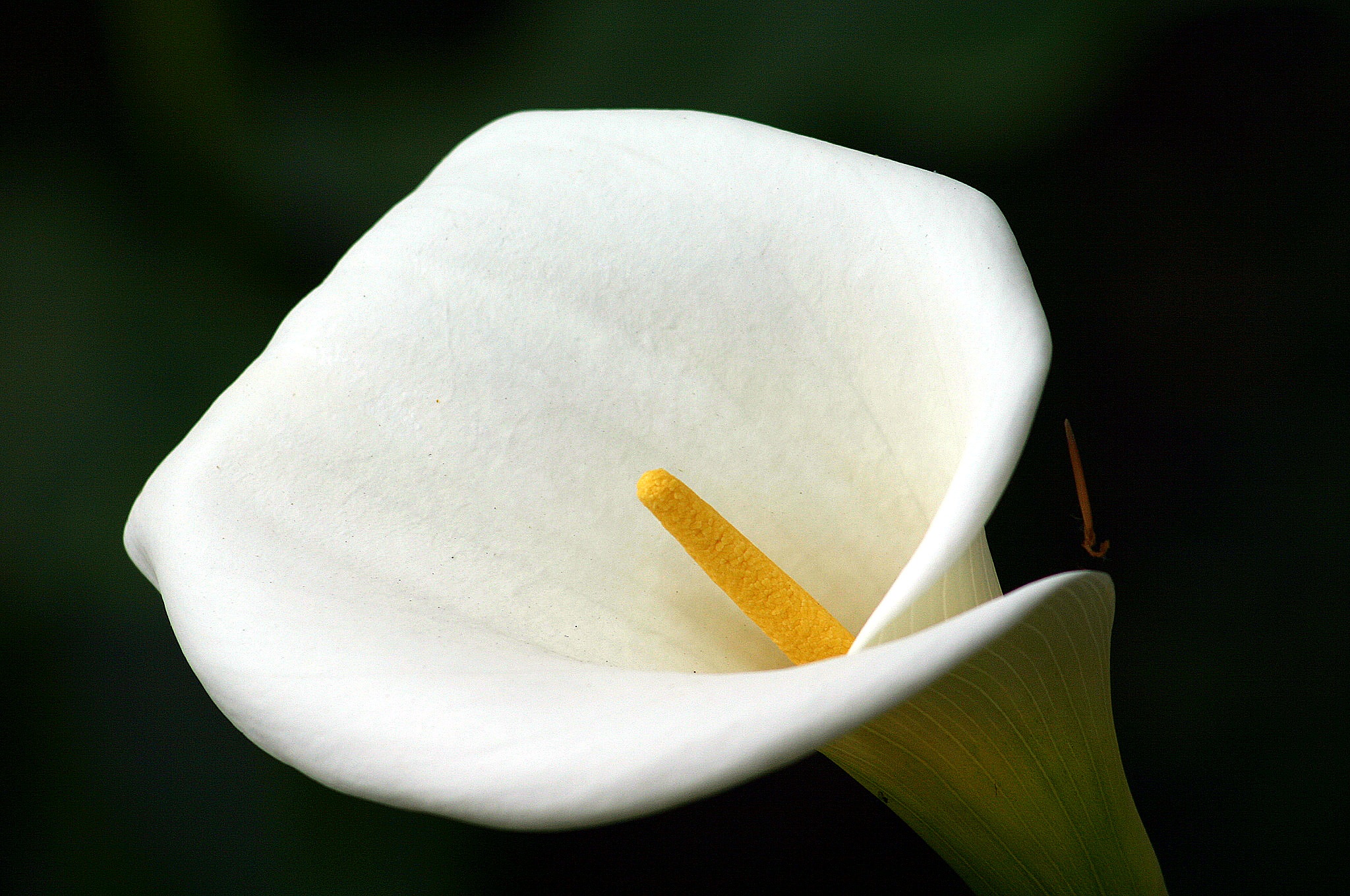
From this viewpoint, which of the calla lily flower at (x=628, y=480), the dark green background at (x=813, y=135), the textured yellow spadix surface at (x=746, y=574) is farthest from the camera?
the dark green background at (x=813, y=135)

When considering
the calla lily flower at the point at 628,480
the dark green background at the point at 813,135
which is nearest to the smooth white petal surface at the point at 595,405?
the calla lily flower at the point at 628,480

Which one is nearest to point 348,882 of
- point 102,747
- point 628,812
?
point 102,747

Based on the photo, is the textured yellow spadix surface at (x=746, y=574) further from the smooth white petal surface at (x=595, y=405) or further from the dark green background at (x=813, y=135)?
the dark green background at (x=813, y=135)

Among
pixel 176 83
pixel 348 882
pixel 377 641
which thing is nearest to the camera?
pixel 377 641

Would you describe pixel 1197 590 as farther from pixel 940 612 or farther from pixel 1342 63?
pixel 940 612

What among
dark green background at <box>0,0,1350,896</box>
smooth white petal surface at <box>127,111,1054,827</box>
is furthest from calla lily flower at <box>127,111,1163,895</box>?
dark green background at <box>0,0,1350,896</box>

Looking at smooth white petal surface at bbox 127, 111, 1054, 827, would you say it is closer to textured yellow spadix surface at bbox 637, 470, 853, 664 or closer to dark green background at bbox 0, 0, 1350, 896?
textured yellow spadix surface at bbox 637, 470, 853, 664
